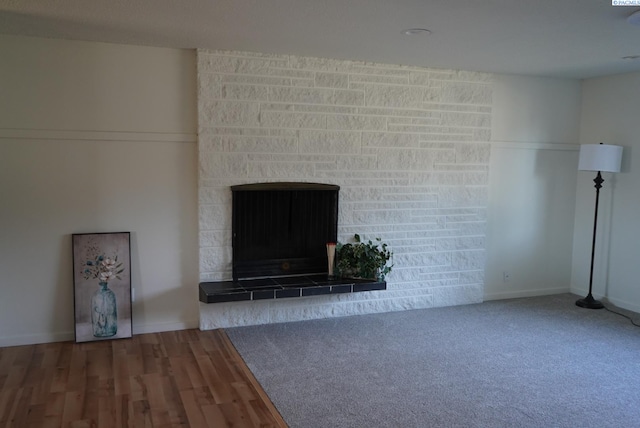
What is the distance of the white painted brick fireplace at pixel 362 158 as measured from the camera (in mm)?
4320

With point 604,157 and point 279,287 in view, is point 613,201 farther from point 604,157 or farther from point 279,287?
point 279,287

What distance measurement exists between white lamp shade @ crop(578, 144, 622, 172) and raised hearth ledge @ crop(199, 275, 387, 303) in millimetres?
2392

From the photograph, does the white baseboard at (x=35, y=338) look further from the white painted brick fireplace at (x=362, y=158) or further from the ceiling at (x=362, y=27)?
the ceiling at (x=362, y=27)

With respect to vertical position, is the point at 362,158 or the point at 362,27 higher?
the point at 362,27

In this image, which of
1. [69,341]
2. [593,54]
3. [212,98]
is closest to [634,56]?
[593,54]

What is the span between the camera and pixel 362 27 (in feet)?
11.2

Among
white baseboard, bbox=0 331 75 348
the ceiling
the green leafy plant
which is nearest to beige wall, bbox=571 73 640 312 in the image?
the ceiling

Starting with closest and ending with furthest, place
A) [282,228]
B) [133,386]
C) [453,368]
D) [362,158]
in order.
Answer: [133,386] → [453,368] → [282,228] → [362,158]

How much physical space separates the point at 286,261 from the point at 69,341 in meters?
1.81

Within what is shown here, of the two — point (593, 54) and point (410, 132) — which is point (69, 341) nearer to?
point (410, 132)

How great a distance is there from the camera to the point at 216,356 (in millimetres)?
3801

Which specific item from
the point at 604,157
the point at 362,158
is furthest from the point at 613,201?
the point at 362,158

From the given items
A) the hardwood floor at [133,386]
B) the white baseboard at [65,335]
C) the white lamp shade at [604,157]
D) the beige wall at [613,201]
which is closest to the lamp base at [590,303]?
the beige wall at [613,201]

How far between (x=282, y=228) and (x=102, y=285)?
150 centimetres
